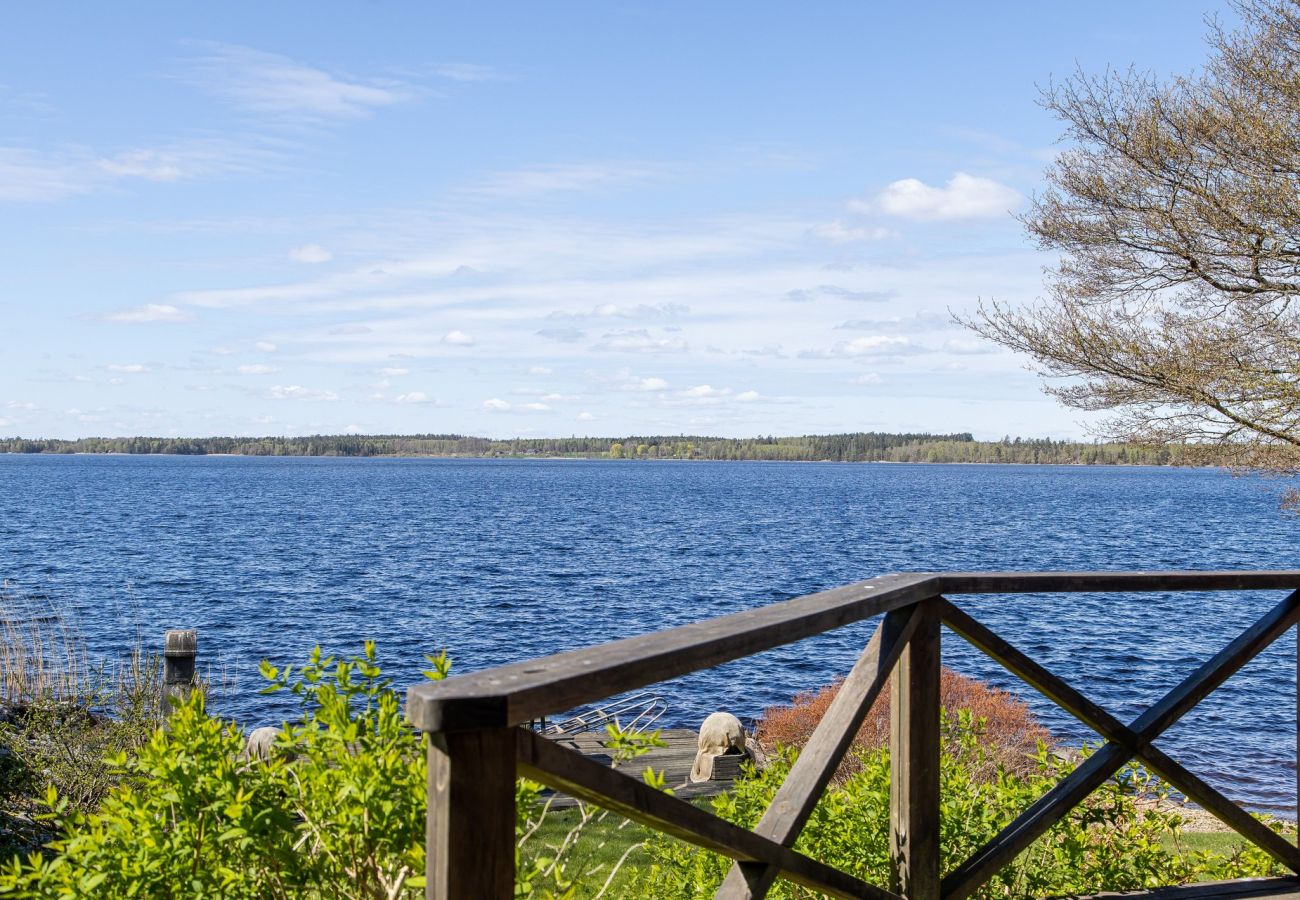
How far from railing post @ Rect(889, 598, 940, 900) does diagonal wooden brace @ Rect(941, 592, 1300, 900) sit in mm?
94

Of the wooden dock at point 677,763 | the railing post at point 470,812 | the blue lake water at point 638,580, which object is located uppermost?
the railing post at point 470,812

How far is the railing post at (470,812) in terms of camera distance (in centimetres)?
146

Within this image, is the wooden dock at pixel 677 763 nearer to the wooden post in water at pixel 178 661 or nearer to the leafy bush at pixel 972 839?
the wooden post in water at pixel 178 661

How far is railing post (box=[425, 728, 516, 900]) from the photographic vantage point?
146cm

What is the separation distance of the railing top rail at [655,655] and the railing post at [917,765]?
0.55ft

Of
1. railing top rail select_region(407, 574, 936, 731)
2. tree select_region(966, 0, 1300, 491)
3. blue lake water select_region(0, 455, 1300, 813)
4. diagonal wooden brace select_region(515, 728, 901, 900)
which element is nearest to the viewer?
railing top rail select_region(407, 574, 936, 731)

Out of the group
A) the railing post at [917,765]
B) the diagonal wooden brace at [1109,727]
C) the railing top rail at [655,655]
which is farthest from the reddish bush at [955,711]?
the railing top rail at [655,655]

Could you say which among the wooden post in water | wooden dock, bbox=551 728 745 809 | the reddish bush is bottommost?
wooden dock, bbox=551 728 745 809

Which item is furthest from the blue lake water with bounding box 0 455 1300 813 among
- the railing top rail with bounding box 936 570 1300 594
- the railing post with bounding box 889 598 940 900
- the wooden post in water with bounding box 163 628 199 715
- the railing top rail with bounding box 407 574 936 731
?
the railing top rail with bounding box 407 574 936 731

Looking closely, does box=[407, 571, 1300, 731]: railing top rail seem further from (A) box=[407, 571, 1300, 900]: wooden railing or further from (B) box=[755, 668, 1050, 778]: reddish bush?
(B) box=[755, 668, 1050, 778]: reddish bush

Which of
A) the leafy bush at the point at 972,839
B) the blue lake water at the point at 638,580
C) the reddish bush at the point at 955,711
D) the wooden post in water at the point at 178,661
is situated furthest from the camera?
the blue lake water at the point at 638,580

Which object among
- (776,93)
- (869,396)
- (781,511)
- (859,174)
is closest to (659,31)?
(776,93)

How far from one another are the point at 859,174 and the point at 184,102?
42.1 feet

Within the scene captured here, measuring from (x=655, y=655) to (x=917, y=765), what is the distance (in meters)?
1.42
